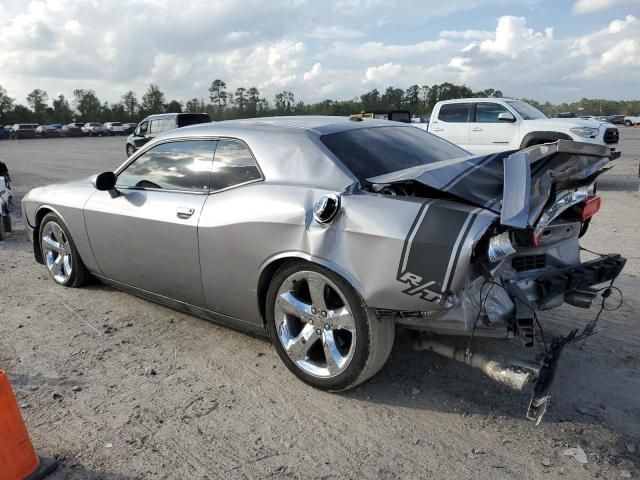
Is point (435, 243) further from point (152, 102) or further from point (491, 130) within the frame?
point (152, 102)

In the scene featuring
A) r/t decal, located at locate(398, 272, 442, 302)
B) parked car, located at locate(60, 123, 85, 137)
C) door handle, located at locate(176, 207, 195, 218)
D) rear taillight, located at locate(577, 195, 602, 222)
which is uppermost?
rear taillight, located at locate(577, 195, 602, 222)

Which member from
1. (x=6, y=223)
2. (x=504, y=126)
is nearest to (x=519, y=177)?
(x=6, y=223)

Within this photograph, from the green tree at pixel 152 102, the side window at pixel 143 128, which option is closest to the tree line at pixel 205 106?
the green tree at pixel 152 102

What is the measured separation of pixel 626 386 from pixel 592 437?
2.08ft

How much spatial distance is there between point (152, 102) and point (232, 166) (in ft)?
283

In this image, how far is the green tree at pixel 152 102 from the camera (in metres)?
81.4

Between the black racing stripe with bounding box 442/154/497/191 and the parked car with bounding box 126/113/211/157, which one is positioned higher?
the black racing stripe with bounding box 442/154/497/191

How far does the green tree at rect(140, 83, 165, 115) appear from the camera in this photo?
81.4 meters

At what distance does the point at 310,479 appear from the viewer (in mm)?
2408

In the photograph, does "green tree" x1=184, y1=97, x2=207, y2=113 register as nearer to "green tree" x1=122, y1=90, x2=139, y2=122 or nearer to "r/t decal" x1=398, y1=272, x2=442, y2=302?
"green tree" x1=122, y1=90, x2=139, y2=122

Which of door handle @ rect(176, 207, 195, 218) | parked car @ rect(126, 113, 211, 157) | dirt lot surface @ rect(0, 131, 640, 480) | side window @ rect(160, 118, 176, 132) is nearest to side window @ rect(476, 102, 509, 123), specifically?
dirt lot surface @ rect(0, 131, 640, 480)

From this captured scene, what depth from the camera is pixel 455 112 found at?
40.2 ft

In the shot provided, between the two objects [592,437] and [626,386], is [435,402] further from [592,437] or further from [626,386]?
[626,386]

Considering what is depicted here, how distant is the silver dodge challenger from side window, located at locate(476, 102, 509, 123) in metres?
8.30
